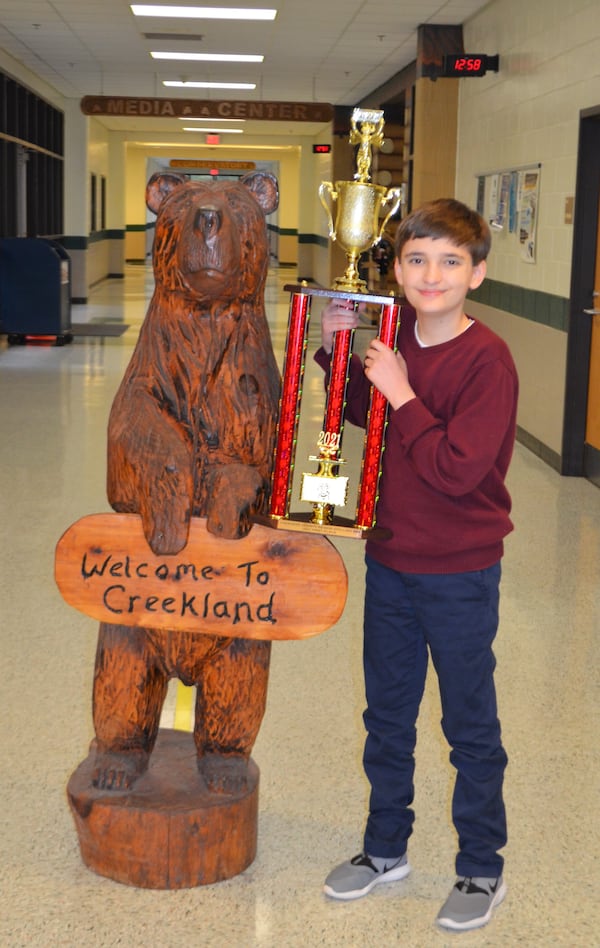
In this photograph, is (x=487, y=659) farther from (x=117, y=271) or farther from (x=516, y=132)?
(x=117, y=271)

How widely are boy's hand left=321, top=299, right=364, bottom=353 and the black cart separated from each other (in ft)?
30.4

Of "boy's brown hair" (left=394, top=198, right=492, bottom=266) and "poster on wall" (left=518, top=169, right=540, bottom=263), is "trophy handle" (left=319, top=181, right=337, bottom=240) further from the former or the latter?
"poster on wall" (left=518, top=169, right=540, bottom=263)

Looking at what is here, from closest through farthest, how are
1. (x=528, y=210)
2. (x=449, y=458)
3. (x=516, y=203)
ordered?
(x=449, y=458), (x=528, y=210), (x=516, y=203)

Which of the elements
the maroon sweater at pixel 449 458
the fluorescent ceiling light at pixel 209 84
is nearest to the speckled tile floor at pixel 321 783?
the maroon sweater at pixel 449 458

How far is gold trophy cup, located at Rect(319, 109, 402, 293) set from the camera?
2055mm

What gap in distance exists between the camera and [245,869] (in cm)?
232

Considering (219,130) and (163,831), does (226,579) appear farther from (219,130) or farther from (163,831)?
(219,130)

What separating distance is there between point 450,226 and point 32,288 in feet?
31.4

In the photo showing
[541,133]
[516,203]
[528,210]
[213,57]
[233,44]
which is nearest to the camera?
[541,133]

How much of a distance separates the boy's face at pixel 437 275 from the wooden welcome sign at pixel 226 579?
460 millimetres

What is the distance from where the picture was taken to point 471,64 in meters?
8.16

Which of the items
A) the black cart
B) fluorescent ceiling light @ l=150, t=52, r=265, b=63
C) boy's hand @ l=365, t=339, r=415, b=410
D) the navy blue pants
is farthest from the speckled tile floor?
fluorescent ceiling light @ l=150, t=52, r=265, b=63

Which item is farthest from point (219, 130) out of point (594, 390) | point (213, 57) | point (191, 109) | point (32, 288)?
point (594, 390)

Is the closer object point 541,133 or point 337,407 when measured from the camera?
point 337,407
